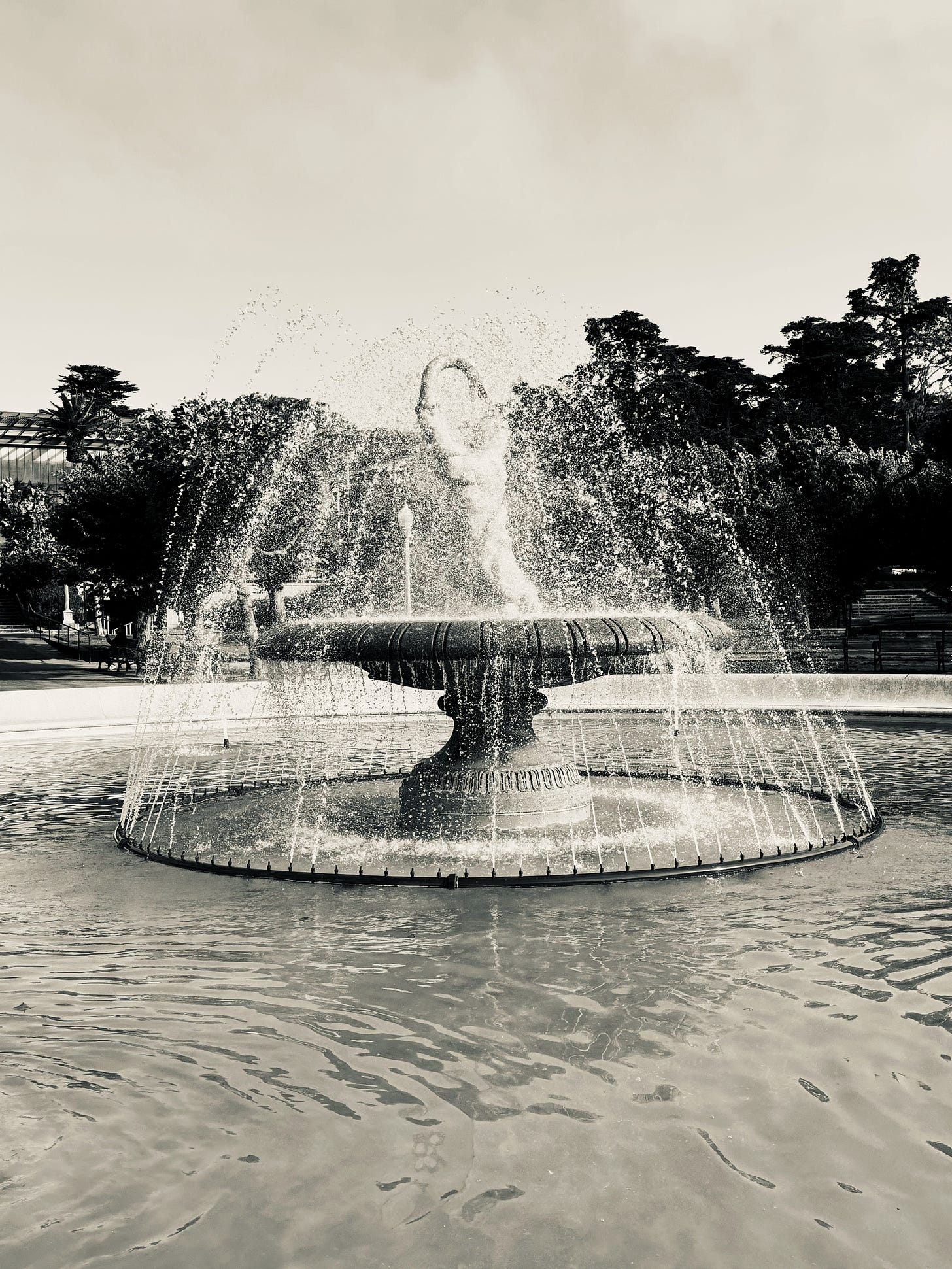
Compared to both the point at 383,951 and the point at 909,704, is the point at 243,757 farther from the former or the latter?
the point at 909,704

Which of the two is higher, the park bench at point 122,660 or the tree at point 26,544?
the tree at point 26,544

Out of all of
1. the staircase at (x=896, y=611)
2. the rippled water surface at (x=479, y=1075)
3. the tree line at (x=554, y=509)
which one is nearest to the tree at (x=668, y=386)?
the tree line at (x=554, y=509)

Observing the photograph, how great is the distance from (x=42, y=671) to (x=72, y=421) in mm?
61670

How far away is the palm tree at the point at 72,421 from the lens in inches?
3366

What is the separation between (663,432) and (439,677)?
38.4m

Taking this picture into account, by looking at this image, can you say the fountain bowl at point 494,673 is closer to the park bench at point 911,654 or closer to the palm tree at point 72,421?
the park bench at point 911,654

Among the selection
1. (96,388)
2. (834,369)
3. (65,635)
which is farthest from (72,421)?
(834,369)

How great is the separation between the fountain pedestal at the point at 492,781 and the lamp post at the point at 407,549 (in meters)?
1.52

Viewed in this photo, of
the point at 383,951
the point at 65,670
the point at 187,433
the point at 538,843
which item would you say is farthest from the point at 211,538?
the point at 383,951

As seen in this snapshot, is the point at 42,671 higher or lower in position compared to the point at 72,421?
lower

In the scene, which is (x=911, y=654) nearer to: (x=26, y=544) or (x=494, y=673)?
(x=494, y=673)

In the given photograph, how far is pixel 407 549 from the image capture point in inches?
528

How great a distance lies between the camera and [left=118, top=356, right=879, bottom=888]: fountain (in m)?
8.23

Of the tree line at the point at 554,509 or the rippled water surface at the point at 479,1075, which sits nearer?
the rippled water surface at the point at 479,1075
